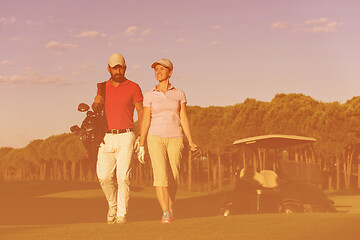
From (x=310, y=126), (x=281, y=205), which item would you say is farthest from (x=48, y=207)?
(x=310, y=126)

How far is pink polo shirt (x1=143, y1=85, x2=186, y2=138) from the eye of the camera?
31.7 ft

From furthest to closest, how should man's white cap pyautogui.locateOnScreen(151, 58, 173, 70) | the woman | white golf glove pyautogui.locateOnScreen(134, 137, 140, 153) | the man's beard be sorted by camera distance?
1. the man's beard
2. white golf glove pyautogui.locateOnScreen(134, 137, 140, 153)
3. man's white cap pyautogui.locateOnScreen(151, 58, 173, 70)
4. the woman

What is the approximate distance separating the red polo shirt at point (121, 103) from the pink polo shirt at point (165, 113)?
45cm

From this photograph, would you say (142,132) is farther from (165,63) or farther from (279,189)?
(279,189)

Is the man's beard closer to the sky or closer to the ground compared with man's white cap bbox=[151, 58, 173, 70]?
closer to the ground

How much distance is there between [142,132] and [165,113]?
1.68ft

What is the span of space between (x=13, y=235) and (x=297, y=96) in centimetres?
6067

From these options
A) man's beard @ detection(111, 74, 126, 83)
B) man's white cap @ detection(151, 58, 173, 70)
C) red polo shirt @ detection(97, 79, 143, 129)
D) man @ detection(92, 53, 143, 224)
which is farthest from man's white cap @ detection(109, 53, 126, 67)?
man's white cap @ detection(151, 58, 173, 70)

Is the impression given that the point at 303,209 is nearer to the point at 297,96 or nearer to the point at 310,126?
the point at 310,126

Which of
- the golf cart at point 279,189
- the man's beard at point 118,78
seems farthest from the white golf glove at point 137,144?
the golf cart at point 279,189

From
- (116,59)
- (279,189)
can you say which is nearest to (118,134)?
(116,59)

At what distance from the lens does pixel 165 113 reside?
9.69 m

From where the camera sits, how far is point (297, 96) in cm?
6806

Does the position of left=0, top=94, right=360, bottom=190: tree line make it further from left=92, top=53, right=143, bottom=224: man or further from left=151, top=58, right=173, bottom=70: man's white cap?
left=151, top=58, right=173, bottom=70: man's white cap
